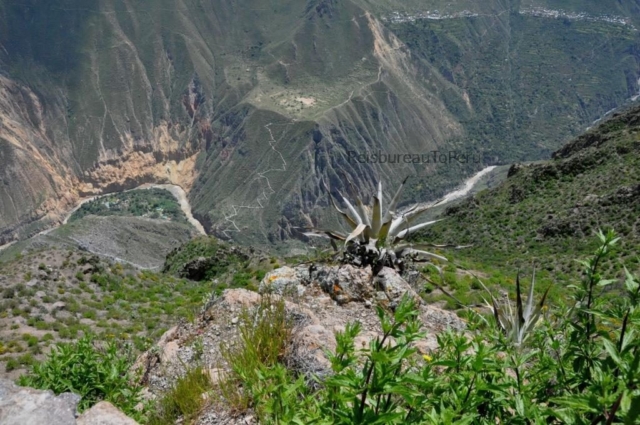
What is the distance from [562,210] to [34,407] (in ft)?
120

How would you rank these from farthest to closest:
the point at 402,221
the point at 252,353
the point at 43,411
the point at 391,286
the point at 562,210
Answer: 1. the point at 562,210
2. the point at 402,221
3. the point at 391,286
4. the point at 252,353
5. the point at 43,411

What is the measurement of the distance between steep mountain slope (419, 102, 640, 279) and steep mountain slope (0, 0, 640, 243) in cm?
9068

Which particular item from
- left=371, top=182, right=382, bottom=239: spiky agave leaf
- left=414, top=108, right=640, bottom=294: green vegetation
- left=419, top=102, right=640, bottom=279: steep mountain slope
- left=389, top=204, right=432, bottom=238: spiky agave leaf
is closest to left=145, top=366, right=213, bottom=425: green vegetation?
left=371, top=182, right=382, bottom=239: spiky agave leaf

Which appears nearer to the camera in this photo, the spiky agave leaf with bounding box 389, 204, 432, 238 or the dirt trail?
the spiky agave leaf with bounding box 389, 204, 432, 238

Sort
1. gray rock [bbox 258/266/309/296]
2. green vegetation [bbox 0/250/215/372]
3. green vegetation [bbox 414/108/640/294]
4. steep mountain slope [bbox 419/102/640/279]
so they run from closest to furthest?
gray rock [bbox 258/266/309/296] → green vegetation [bbox 0/250/215/372] → green vegetation [bbox 414/108/640/294] → steep mountain slope [bbox 419/102/640/279]

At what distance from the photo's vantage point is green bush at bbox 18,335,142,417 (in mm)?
5250

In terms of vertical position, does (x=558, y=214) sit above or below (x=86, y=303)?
below

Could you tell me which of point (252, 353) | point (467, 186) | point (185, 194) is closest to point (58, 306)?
point (252, 353)

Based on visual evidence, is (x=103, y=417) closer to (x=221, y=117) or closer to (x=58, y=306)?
(x=58, y=306)

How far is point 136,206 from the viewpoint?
13888 cm

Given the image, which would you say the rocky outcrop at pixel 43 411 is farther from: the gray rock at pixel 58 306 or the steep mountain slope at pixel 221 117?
the steep mountain slope at pixel 221 117

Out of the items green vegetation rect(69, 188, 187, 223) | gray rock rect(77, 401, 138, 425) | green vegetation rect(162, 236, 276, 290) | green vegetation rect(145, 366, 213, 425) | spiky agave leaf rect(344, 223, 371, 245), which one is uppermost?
gray rock rect(77, 401, 138, 425)

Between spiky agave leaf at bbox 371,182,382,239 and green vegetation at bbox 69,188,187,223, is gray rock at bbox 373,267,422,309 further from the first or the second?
green vegetation at bbox 69,188,187,223

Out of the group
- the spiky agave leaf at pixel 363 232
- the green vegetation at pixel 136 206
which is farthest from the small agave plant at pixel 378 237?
the green vegetation at pixel 136 206
